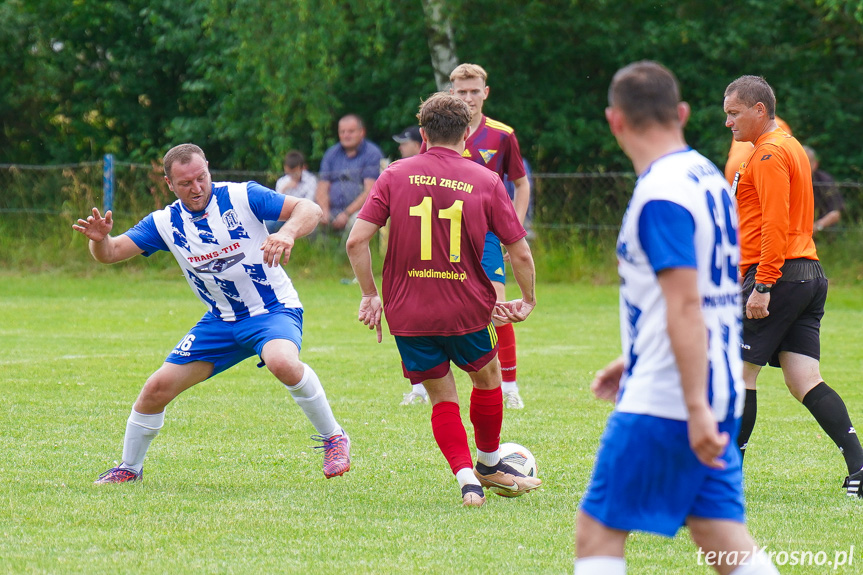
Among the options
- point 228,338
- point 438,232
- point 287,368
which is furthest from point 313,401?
point 438,232

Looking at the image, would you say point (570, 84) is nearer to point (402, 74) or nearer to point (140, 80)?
point (402, 74)

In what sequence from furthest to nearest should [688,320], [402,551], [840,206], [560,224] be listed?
[560,224] < [840,206] < [402,551] < [688,320]

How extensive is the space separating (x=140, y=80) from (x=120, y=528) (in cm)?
2005

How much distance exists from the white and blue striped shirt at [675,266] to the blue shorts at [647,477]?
0.16ft

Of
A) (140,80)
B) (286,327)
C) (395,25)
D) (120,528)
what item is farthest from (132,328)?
(140,80)

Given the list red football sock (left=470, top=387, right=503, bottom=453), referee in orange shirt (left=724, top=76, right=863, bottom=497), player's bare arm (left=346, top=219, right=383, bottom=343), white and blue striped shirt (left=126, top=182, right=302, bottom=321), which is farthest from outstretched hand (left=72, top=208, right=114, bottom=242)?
referee in orange shirt (left=724, top=76, right=863, bottom=497)

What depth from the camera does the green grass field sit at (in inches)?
167

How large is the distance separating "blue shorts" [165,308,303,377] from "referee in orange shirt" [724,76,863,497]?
2.35 m

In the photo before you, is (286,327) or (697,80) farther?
(697,80)

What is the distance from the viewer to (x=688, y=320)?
8.69ft

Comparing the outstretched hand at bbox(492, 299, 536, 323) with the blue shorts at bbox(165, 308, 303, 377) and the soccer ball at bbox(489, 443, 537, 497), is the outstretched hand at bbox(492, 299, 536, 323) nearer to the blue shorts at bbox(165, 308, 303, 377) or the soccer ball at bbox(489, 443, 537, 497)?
the soccer ball at bbox(489, 443, 537, 497)

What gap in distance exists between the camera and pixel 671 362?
277 centimetres

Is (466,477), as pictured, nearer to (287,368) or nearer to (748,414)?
(287,368)

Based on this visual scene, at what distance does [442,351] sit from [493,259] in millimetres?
2165
